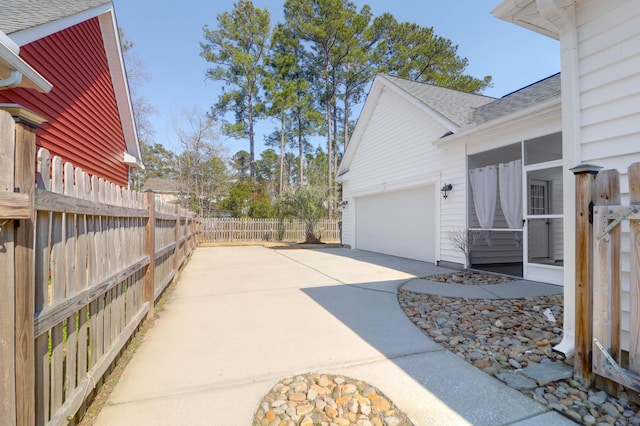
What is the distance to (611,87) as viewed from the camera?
250 cm

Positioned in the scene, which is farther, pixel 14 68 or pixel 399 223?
pixel 399 223

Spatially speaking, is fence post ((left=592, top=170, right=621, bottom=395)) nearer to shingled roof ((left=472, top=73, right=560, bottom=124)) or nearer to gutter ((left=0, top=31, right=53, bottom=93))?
shingled roof ((left=472, top=73, right=560, bottom=124))

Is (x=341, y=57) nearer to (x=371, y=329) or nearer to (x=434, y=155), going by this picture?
(x=434, y=155)

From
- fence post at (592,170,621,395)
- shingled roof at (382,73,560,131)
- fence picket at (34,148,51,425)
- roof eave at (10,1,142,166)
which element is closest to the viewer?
fence picket at (34,148,51,425)

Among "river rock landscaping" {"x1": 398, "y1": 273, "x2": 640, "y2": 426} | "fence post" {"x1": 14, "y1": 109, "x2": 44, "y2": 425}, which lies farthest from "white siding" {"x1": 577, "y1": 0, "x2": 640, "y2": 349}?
"fence post" {"x1": 14, "y1": 109, "x2": 44, "y2": 425}

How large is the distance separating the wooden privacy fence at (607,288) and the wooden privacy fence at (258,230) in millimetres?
13298

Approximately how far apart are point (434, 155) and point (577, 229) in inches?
225

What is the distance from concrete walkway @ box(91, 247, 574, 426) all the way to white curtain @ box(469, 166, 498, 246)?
10.7 feet

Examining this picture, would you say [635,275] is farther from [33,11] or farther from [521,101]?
[33,11]

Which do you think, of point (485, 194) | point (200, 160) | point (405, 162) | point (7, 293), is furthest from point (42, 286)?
point (200, 160)

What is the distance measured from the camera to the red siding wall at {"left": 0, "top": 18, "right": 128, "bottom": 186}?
190 inches

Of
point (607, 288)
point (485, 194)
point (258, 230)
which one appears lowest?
point (258, 230)

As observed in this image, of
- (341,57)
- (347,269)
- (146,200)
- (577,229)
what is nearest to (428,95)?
(347,269)

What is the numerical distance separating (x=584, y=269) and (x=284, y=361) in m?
Answer: 2.39
